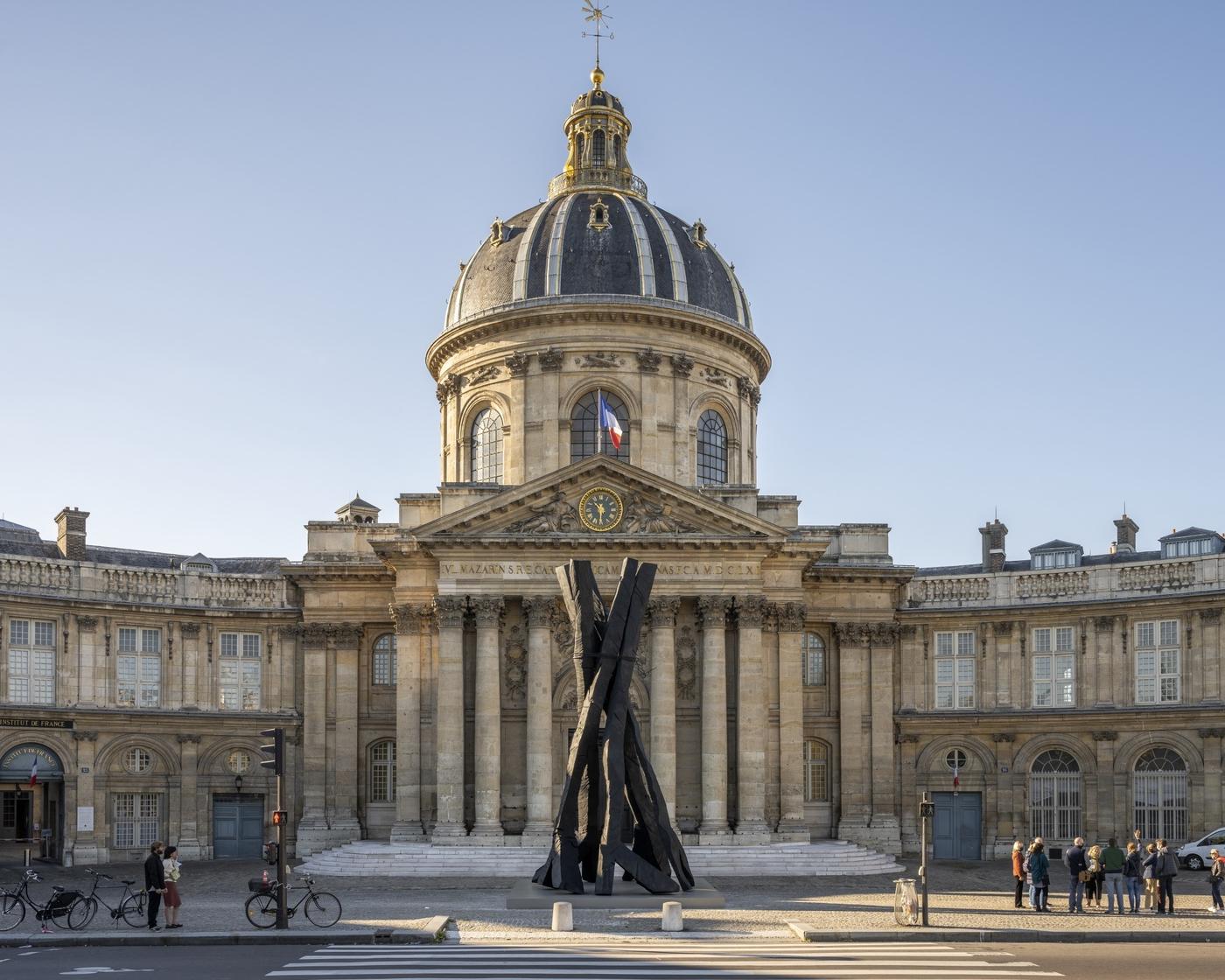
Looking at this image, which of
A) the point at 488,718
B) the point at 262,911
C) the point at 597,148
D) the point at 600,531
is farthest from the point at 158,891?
the point at 597,148

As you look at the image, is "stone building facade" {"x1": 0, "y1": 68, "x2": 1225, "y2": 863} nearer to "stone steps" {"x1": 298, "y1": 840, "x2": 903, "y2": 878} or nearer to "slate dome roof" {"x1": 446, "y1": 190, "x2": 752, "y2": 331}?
"slate dome roof" {"x1": 446, "y1": 190, "x2": 752, "y2": 331}

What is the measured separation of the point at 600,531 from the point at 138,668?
745 inches

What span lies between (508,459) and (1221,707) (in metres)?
27.5

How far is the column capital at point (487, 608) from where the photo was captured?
51.7 m

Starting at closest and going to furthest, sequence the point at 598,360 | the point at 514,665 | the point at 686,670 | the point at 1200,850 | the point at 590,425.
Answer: the point at 1200,850 → the point at 686,670 → the point at 514,665 → the point at 598,360 → the point at 590,425

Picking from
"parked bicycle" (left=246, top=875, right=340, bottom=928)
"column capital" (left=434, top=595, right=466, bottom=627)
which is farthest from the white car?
"parked bicycle" (left=246, top=875, right=340, bottom=928)

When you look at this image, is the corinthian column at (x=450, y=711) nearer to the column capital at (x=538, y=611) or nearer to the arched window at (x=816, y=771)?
the column capital at (x=538, y=611)

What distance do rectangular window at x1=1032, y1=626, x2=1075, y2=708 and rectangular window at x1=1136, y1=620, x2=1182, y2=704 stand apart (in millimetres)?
2444

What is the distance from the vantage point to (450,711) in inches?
2040

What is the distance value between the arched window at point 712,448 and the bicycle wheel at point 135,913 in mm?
31133

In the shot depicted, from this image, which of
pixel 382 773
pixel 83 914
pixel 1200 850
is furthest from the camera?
pixel 382 773

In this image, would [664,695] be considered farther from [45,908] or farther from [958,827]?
[45,908]

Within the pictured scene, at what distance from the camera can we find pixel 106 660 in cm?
5644

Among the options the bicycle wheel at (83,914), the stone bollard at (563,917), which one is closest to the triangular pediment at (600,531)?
the bicycle wheel at (83,914)
